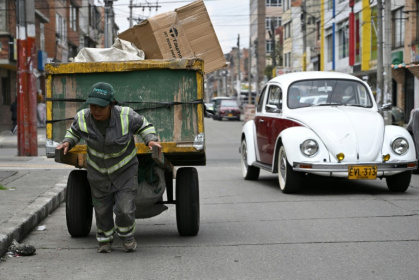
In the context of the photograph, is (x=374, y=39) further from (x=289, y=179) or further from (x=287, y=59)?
(x=287, y=59)

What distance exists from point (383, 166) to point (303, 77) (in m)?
2.35

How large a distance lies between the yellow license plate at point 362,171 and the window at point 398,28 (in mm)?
28336

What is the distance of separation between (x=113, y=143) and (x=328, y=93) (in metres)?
6.01

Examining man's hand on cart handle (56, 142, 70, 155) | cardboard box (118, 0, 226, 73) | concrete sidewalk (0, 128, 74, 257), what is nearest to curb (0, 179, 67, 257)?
concrete sidewalk (0, 128, 74, 257)

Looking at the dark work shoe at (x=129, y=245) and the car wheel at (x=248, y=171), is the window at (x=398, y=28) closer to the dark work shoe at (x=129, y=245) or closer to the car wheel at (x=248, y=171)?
the car wheel at (x=248, y=171)

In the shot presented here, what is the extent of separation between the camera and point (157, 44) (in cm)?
796

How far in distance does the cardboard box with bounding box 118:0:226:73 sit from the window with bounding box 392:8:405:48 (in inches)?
1192

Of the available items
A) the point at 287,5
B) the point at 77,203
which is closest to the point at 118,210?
the point at 77,203

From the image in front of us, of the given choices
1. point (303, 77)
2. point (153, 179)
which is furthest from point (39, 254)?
point (303, 77)

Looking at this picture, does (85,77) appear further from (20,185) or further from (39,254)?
(20,185)

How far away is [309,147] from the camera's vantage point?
33.5 ft

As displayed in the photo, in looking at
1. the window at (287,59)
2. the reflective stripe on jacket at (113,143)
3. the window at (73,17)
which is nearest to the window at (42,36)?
the window at (73,17)

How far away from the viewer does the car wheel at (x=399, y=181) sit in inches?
415

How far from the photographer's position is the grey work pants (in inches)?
250
